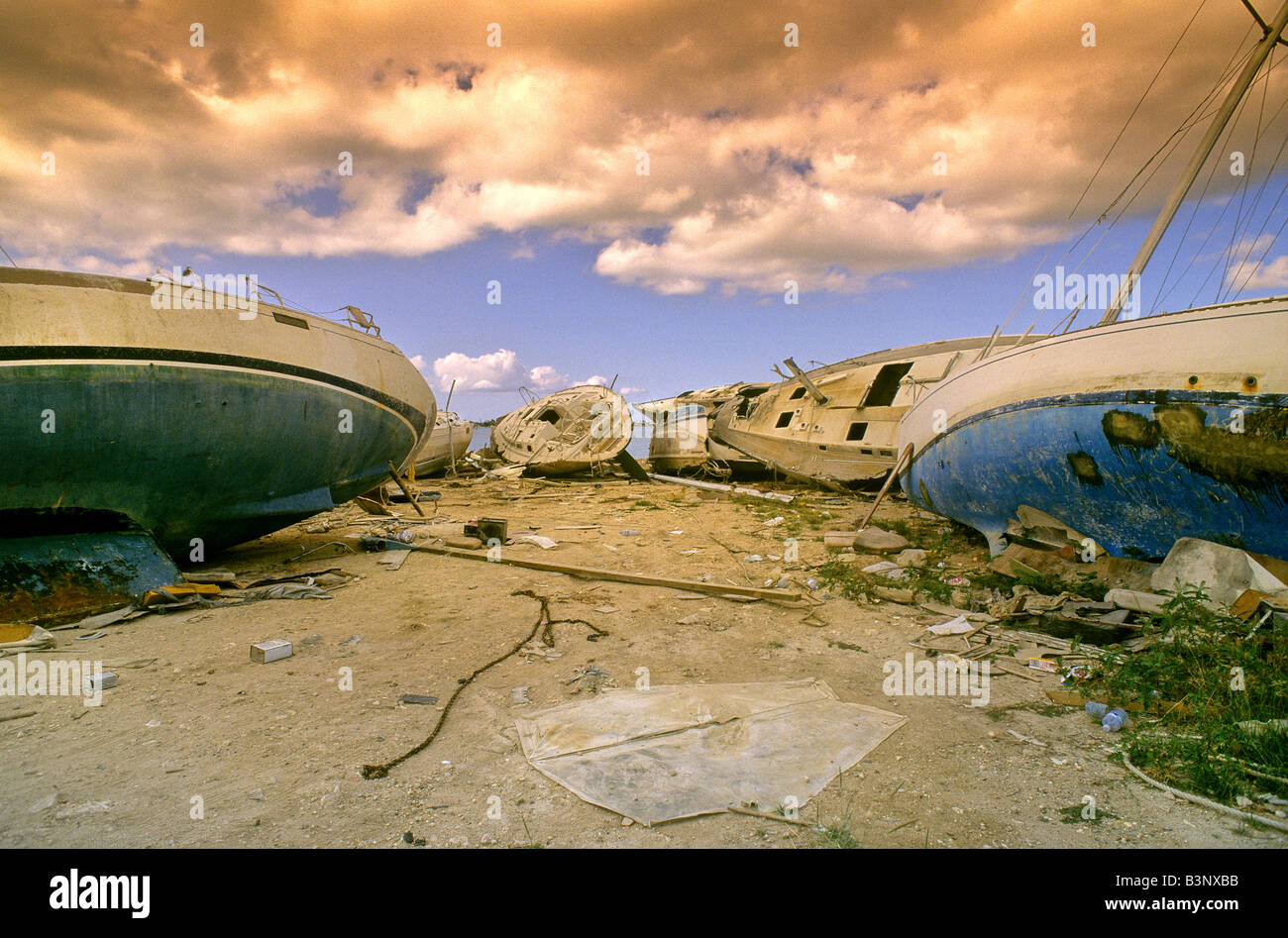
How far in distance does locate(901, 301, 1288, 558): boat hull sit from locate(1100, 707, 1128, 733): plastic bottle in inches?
94.9

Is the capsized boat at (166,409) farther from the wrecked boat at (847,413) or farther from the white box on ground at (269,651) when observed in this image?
the wrecked boat at (847,413)

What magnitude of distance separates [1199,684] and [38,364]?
7.73 metres

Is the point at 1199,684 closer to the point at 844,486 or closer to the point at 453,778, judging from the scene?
the point at 453,778

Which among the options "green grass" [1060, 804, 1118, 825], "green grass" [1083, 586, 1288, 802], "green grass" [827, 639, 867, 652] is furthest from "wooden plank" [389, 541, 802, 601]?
"green grass" [1060, 804, 1118, 825]

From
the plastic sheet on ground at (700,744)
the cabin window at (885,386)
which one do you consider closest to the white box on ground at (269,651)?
the plastic sheet on ground at (700,744)

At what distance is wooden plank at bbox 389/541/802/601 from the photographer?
550 centimetres

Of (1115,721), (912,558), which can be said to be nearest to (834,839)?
(1115,721)

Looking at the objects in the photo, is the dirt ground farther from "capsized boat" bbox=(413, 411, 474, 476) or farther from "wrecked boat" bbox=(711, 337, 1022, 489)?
"capsized boat" bbox=(413, 411, 474, 476)

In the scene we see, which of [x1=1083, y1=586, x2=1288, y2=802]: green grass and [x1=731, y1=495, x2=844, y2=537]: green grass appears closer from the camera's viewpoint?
[x1=1083, y1=586, x2=1288, y2=802]: green grass

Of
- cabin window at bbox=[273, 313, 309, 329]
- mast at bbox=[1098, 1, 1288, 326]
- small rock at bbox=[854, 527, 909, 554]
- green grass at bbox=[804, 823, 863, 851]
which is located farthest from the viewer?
small rock at bbox=[854, 527, 909, 554]

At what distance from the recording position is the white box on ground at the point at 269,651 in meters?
3.98

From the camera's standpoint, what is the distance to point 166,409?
5480mm

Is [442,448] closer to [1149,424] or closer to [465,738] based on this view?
[465,738]

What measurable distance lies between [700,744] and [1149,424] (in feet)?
13.8
